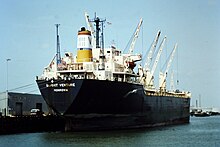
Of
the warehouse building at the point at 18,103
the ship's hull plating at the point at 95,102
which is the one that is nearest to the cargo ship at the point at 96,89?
the ship's hull plating at the point at 95,102

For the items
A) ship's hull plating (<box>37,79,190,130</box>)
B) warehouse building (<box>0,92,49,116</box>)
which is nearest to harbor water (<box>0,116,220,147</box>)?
ship's hull plating (<box>37,79,190,130</box>)

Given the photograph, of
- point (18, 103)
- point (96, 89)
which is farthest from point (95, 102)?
point (18, 103)

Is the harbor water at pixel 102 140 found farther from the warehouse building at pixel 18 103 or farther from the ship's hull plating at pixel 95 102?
the warehouse building at pixel 18 103

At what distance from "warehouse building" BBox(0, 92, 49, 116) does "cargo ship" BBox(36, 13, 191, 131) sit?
7.34 m

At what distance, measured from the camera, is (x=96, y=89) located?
40.2 metres

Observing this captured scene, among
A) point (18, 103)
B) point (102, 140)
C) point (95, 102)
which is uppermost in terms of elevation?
point (95, 102)

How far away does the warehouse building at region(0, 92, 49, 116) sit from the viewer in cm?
5009

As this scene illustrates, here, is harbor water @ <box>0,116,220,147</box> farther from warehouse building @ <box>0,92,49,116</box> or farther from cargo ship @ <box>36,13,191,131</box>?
warehouse building @ <box>0,92,49,116</box>

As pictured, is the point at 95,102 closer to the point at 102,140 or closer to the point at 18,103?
the point at 102,140

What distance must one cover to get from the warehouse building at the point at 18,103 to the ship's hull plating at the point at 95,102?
890 cm

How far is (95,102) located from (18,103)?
1536 centimetres

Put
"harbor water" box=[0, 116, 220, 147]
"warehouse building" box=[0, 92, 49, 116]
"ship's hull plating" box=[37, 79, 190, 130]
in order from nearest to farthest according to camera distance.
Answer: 1. "harbor water" box=[0, 116, 220, 147]
2. "ship's hull plating" box=[37, 79, 190, 130]
3. "warehouse building" box=[0, 92, 49, 116]

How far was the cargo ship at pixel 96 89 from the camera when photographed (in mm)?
39969

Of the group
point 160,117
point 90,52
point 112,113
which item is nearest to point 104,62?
point 90,52
